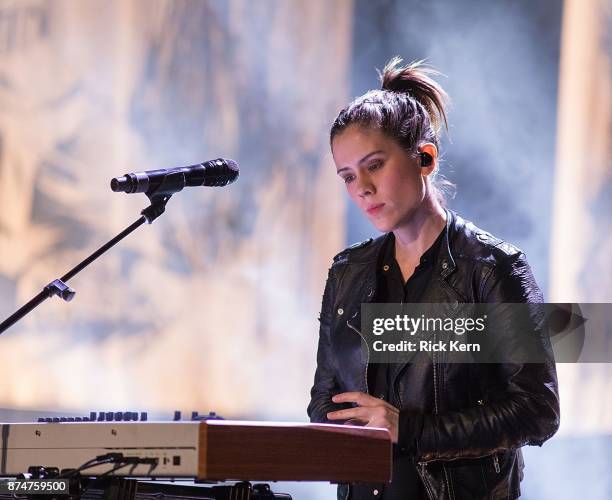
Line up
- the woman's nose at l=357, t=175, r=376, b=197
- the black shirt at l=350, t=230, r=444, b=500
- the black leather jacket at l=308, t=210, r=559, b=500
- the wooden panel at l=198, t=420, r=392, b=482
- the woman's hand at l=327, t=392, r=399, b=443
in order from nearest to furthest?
1. the wooden panel at l=198, t=420, r=392, b=482
2. the woman's hand at l=327, t=392, r=399, b=443
3. the black leather jacket at l=308, t=210, r=559, b=500
4. the black shirt at l=350, t=230, r=444, b=500
5. the woman's nose at l=357, t=175, r=376, b=197

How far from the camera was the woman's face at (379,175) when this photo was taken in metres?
2.46

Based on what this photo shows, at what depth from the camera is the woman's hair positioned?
2.54 meters

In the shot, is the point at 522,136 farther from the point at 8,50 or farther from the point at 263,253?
the point at 8,50

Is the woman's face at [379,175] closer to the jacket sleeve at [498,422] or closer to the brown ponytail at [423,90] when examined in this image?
the brown ponytail at [423,90]

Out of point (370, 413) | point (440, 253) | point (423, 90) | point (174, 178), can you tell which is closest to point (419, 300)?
point (440, 253)

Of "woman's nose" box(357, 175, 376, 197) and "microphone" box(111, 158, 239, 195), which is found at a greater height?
"woman's nose" box(357, 175, 376, 197)

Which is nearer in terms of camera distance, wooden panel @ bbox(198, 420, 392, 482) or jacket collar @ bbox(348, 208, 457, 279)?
wooden panel @ bbox(198, 420, 392, 482)

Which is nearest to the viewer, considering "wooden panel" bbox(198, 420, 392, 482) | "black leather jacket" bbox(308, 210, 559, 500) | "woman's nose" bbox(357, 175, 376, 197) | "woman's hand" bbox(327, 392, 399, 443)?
"wooden panel" bbox(198, 420, 392, 482)

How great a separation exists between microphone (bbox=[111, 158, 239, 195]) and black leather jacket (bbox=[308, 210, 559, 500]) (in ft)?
1.87

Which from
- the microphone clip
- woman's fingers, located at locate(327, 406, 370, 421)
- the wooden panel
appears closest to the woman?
woman's fingers, located at locate(327, 406, 370, 421)

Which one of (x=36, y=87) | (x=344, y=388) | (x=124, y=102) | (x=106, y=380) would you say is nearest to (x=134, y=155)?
(x=124, y=102)

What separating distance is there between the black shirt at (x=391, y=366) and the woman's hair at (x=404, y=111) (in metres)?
0.22

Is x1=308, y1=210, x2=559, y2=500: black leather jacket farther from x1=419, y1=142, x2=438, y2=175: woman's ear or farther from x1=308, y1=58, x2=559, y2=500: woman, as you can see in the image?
x1=419, y1=142, x2=438, y2=175: woman's ear

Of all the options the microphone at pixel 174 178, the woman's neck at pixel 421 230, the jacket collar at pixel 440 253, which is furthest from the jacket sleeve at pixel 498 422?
the microphone at pixel 174 178
